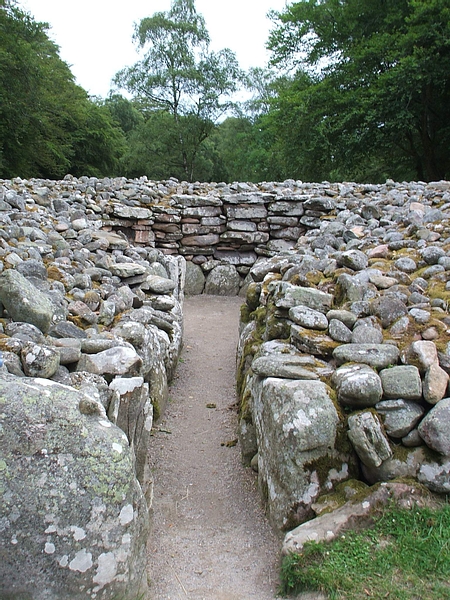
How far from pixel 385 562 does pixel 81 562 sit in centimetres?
148

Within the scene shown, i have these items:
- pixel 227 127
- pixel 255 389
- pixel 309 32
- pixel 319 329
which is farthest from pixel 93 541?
pixel 227 127

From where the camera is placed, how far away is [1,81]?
47.0ft

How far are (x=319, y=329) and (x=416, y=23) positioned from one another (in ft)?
45.9

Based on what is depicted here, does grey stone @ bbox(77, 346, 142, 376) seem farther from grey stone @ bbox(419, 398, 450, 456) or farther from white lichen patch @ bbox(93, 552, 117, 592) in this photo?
grey stone @ bbox(419, 398, 450, 456)

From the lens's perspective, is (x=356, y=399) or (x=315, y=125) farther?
(x=315, y=125)

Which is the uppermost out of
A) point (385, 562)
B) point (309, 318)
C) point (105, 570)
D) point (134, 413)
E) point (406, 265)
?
point (406, 265)

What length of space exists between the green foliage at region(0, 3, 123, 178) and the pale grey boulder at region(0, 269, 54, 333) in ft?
42.8

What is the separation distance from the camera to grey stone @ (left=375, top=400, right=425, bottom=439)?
283 centimetres

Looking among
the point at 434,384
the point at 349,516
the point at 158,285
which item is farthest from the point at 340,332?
the point at 158,285

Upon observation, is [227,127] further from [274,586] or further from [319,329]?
[274,586]

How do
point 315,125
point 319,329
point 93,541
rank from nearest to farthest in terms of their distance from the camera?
point 93,541 < point 319,329 < point 315,125

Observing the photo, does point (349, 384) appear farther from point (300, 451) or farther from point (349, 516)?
point (349, 516)

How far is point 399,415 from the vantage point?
2.88 meters

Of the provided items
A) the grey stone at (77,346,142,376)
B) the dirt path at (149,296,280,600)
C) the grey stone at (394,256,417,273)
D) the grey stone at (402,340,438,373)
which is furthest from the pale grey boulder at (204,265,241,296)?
the grey stone at (402,340,438,373)
